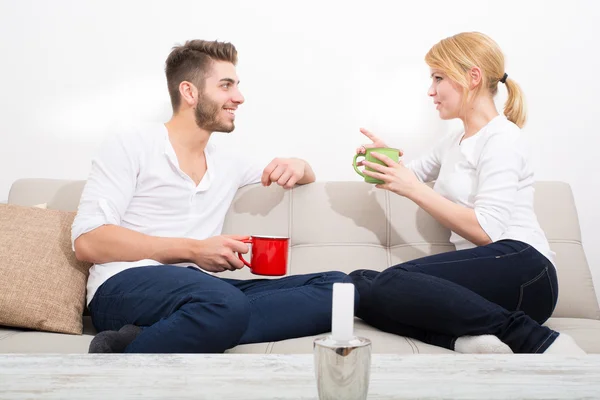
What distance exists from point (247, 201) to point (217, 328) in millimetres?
711

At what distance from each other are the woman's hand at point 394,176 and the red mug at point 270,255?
422 mm

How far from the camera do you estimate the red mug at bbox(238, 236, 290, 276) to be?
148 cm

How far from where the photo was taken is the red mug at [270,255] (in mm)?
1480

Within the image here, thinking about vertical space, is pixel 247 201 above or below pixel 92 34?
below

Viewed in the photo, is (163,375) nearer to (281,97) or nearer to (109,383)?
(109,383)

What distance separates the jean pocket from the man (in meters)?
0.45

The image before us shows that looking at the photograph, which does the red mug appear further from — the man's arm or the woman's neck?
the woman's neck

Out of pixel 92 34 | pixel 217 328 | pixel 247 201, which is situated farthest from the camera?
pixel 92 34

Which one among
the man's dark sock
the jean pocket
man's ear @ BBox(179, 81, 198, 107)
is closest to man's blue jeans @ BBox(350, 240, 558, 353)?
the jean pocket

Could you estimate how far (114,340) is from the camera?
1289 millimetres

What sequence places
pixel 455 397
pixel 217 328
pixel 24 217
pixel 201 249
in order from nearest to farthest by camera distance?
pixel 455 397 → pixel 217 328 → pixel 201 249 → pixel 24 217

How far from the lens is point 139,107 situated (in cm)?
239

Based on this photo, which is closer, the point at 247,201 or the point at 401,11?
the point at 247,201

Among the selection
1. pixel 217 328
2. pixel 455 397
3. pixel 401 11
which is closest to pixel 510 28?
pixel 401 11
